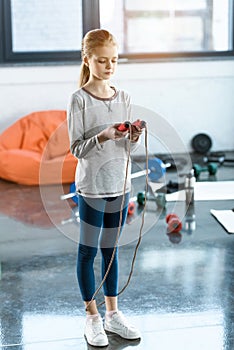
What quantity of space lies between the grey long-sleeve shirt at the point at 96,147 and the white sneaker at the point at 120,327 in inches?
21.4

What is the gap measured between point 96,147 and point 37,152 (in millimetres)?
3336

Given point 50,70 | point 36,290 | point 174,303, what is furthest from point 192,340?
point 50,70

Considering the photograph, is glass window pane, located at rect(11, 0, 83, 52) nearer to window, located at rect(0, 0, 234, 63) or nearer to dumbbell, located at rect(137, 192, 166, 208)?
window, located at rect(0, 0, 234, 63)

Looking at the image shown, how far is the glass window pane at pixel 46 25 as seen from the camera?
6309mm

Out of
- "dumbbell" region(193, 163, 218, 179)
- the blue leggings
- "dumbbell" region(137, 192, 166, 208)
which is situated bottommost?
"dumbbell" region(137, 192, 166, 208)

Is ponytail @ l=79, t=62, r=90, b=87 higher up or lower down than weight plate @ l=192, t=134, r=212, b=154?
higher up

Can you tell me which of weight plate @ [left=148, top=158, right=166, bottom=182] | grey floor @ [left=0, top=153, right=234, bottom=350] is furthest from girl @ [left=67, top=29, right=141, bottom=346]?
weight plate @ [left=148, top=158, right=166, bottom=182]

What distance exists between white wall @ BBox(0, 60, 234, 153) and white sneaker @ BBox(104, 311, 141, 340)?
347cm

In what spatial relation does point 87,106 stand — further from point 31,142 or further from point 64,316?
point 31,142

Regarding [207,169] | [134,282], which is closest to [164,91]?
[207,169]

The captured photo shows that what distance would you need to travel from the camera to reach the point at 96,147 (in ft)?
8.66

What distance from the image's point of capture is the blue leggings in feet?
9.02

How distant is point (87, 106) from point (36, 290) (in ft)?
3.73

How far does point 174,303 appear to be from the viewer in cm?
325
